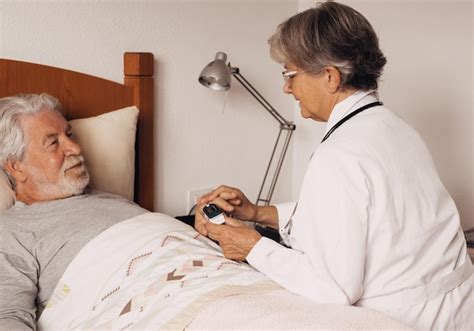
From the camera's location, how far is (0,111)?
1.68 metres

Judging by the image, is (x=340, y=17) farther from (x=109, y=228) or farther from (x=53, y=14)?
(x=53, y=14)

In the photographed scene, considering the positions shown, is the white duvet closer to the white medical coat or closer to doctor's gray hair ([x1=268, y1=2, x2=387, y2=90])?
A: the white medical coat

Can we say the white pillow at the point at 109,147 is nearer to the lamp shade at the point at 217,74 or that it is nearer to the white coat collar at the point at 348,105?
the lamp shade at the point at 217,74

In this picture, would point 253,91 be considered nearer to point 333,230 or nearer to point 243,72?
point 243,72

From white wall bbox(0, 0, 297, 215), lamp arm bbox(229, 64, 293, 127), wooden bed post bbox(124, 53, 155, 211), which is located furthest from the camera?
lamp arm bbox(229, 64, 293, 127)

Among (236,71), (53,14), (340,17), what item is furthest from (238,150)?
(340,17)

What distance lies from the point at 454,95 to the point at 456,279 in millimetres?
1217

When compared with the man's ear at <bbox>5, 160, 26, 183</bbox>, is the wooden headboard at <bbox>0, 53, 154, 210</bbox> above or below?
above

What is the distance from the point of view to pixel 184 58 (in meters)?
2.31

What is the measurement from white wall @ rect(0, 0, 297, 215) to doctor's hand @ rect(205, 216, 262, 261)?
0.88 meters

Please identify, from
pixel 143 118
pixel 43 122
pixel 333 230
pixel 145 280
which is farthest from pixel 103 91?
pixel 333 230

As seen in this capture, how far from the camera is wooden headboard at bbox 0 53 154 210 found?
1817 millimetres

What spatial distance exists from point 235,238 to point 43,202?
648 mm

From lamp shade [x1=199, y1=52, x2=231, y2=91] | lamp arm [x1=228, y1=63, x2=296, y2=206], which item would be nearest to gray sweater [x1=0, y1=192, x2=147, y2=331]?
lamp shade [x1=199, y1=52, x2=231, y2=91]
